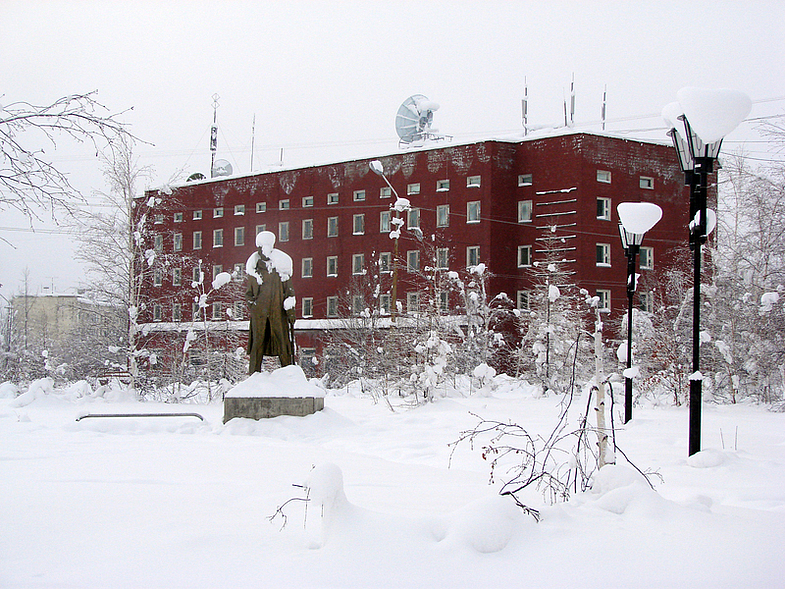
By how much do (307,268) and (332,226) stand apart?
11.4ft

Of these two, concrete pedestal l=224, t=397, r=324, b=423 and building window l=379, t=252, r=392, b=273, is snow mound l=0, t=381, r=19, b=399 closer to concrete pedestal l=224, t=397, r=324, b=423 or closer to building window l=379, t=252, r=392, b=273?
concrete pedestal l=224, t=397, r=324, b=423

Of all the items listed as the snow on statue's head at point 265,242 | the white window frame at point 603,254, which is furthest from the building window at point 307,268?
the snow on statue's head at point 265,242

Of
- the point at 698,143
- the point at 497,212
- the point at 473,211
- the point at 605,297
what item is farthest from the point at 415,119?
the point at 698,143

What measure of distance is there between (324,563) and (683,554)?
1.96 meters

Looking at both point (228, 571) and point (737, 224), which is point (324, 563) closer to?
point (228, 571)

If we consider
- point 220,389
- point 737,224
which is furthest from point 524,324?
point 220,389

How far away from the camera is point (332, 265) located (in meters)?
47.2

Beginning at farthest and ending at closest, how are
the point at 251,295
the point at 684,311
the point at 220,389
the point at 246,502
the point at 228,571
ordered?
1. the point at 220,389
2. the point at 684,311
3. the point at 251,295
4. the point at 246,502
5. the point at 228,571

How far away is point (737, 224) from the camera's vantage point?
25.1 meters

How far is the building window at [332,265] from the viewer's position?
46.9 metres

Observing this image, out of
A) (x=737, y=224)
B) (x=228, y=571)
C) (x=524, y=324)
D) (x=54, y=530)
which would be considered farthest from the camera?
(x=524, y=324)

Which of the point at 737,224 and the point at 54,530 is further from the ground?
the point at 737,224

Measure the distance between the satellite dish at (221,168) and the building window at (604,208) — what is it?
27835 millimetres

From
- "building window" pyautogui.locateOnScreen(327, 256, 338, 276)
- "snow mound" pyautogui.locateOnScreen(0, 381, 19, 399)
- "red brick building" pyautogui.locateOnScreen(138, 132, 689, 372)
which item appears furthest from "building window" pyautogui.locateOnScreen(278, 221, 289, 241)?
"snow mound" pyautogui.locateOnScreen(0, 381, 19, 399)
